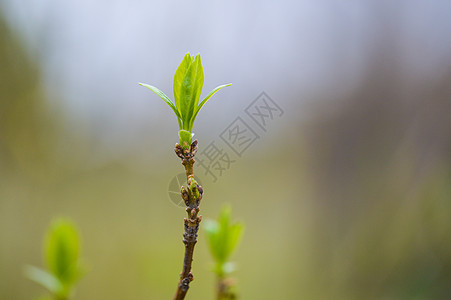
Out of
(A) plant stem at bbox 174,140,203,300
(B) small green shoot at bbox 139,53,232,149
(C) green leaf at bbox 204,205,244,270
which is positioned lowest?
(A) plant stem at bbox 174,140,203,300

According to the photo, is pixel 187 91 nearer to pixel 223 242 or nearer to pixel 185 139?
pixel 185 139

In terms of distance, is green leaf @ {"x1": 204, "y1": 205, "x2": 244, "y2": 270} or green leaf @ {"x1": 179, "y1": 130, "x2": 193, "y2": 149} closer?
green leaf @ {"x1": 179, "y1": 130, "x2": 193, "y2": 149}

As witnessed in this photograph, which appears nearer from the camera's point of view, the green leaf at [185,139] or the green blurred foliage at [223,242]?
the green leaf at [185,139]

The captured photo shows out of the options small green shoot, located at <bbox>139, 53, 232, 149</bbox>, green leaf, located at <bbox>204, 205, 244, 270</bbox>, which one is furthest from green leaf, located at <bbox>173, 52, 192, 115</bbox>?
green leaf, located at <bbox>204, 205, 244, 270</bbox>

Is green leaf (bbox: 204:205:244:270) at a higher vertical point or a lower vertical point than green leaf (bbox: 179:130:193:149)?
lower

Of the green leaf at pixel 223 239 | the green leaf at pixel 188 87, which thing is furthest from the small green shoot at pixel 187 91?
the green leaf at pixel 223 239

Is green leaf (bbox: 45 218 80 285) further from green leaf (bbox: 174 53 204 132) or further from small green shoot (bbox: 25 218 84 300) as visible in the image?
green leaf (bbox: 174 53 204 132)

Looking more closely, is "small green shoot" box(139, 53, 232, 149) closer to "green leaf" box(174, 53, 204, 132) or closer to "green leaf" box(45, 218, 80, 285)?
"green leaf" box(174, 53, 204, 132)

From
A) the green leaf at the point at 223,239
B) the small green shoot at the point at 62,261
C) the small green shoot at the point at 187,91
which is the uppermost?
the small green shoot at the point at 187,91

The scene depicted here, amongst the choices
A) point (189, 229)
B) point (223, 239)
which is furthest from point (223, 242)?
point (189, 229)

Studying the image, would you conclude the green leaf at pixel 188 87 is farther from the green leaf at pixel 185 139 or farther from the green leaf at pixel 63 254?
the green leaf at pixel 63 254

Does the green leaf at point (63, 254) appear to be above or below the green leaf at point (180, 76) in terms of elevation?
below

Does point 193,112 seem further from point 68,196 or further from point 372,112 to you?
point 68,196
